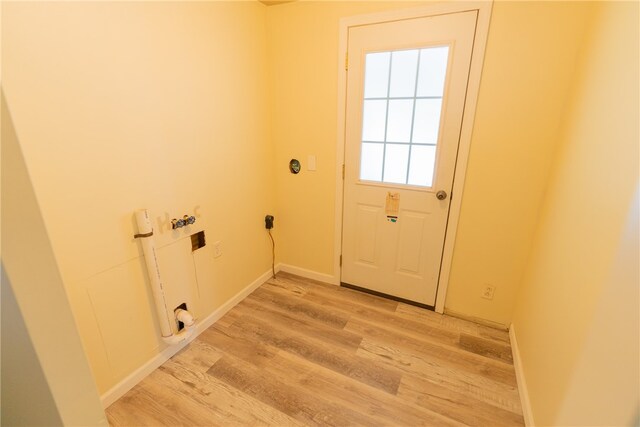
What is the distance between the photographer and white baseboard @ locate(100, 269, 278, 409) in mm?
1470

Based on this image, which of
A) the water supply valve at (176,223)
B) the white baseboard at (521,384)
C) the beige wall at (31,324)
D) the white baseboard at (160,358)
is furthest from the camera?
the water supply valve at (176,223)

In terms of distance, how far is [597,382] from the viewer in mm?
890

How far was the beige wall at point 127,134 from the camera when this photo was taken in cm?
108

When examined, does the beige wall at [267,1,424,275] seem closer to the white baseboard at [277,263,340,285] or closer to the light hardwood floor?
the white baseboard at [277,263,340,285]

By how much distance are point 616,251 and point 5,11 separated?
2140mm

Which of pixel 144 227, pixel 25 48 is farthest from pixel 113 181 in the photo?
pixel 25 48

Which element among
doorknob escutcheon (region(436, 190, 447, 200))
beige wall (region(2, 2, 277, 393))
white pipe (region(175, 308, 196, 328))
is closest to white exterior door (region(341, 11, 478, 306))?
doorknob escutcheon (region(436, 190, 447, 200))

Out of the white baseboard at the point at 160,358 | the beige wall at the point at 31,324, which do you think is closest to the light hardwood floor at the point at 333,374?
the white baseboard at the point at 160,358

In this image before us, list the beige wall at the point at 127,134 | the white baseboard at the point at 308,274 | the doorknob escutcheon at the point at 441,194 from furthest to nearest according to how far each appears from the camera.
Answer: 1. the white baseboard at the point at 308,274
2. the doorknob escutcheon at the point at 441,194
3. the beige wall at the point at 127,134

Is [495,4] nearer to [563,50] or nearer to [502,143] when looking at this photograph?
[563,50]

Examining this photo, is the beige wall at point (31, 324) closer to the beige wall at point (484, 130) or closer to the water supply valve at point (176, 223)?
the water supply valve at point (176, 223)

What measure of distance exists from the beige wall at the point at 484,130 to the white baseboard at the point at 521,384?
0.74 ft

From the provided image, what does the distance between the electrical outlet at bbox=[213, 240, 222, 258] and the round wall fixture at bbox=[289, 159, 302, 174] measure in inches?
34.0

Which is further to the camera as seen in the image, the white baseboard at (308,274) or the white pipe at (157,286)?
the white baseboard at (308,274)
